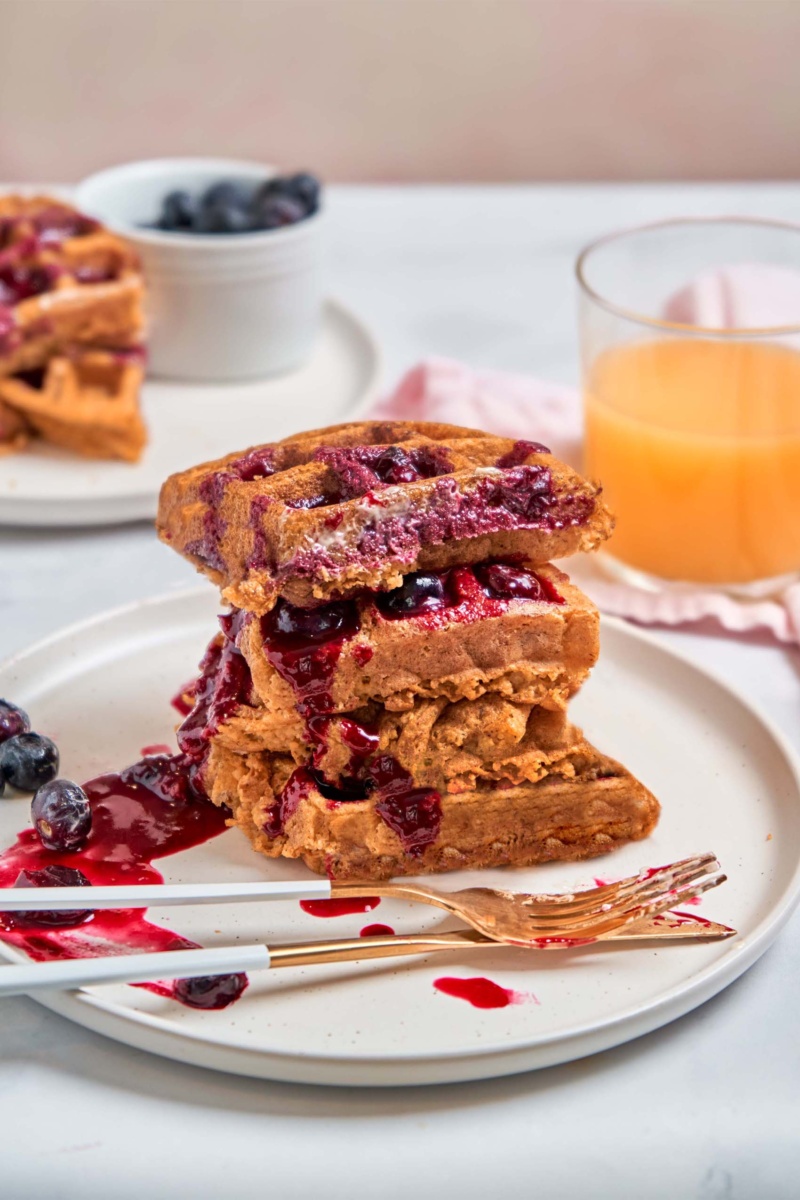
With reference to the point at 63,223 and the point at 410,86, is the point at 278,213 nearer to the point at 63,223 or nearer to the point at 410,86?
the point at 63,223

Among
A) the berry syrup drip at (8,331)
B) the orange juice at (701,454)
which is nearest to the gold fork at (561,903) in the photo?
the orange juice at (701,454)

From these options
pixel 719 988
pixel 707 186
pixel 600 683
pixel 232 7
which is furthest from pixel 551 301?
pixel 719 988

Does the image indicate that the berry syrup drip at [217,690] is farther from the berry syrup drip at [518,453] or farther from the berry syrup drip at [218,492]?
the berry syrup drip at [518,453]

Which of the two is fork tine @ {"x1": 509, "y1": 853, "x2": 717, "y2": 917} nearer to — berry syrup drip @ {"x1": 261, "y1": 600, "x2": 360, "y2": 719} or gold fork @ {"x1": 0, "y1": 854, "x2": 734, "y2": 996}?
gold fork @ {"x1": 0, "y1": 854, "x2": 734, "y2": 996}

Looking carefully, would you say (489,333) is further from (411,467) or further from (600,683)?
(411,467)

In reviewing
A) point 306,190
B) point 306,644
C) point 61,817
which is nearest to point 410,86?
point 306,190
